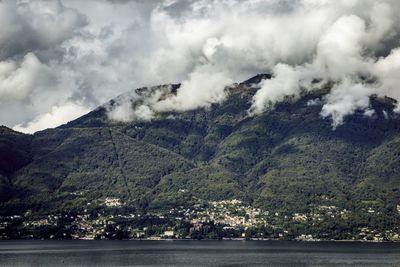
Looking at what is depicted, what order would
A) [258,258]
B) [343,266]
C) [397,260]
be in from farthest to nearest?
[258,258], [397,260], [343,266]

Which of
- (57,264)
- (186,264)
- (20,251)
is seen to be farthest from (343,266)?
(20,251)

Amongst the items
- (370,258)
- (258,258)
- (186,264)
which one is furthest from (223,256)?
(370,258)

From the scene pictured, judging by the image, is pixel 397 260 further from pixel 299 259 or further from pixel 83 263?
pixel 83 263

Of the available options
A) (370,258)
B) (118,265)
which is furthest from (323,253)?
(118,265)

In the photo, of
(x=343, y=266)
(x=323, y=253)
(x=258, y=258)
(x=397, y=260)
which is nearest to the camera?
(x=343, y=266)

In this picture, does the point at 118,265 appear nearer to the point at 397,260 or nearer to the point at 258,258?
the point at 258,258

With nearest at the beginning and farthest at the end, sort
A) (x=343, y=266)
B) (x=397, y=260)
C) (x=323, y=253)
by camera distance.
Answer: (x=343, y=266) < (x=397, y=260) < (x=323, y=253)

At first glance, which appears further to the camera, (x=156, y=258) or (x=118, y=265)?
(x=156, y=258)
